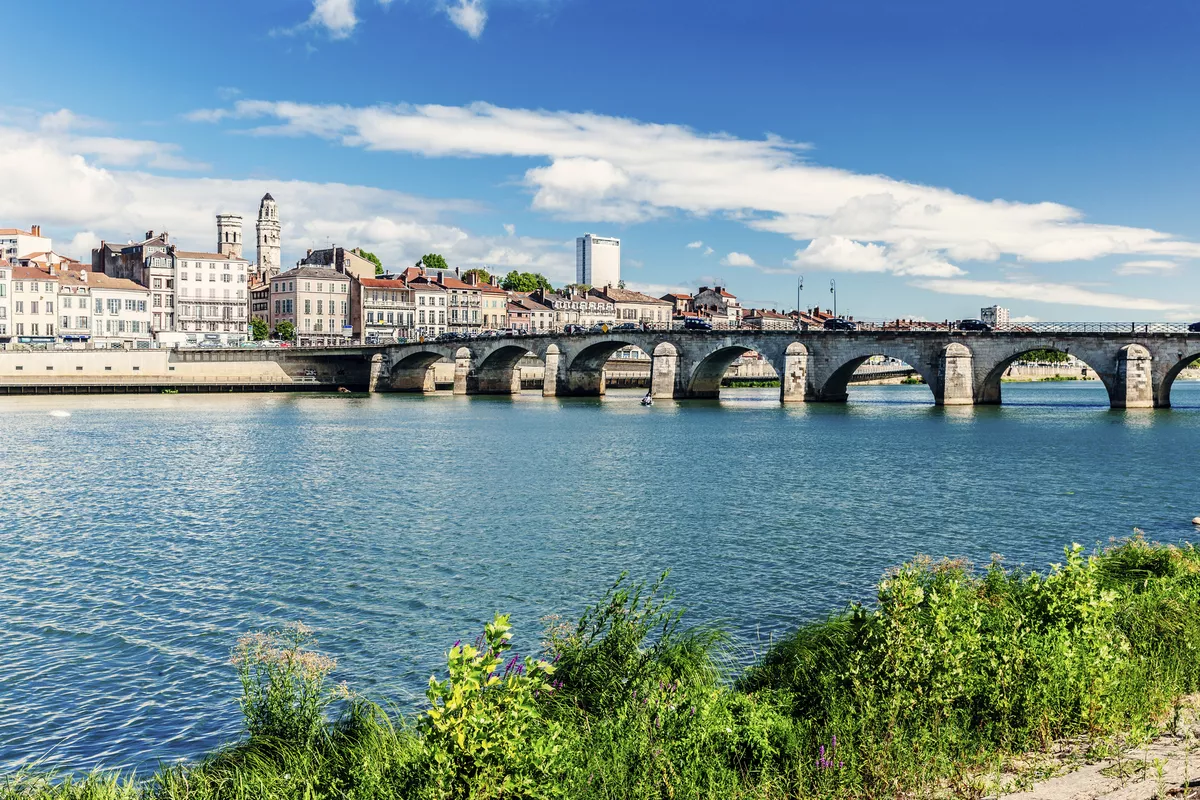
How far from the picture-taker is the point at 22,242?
18000 centimetres

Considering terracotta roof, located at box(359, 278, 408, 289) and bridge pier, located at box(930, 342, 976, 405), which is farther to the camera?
terracotta roof, located at box(359, 278, 408, 289)

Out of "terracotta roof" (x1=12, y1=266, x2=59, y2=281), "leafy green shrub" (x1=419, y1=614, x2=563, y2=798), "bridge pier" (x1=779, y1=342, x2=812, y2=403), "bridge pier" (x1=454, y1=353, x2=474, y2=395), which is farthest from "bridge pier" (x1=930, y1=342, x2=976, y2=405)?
"terracotta roof" (x1=12, y1=266, x2=59, y2=281)

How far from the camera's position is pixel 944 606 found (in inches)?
465

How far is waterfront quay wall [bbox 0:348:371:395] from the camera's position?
376 ft

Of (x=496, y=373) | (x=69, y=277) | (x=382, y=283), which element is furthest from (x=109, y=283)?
(x=496, y=373)

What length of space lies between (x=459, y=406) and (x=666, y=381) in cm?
2342

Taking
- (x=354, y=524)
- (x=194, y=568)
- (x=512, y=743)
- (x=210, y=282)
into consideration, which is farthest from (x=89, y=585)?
(x=210, y=282)

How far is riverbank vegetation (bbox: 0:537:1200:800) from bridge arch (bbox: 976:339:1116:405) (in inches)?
3199

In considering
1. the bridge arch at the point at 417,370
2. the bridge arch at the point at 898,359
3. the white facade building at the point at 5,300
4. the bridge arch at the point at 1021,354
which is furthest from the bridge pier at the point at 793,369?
the white facade building at the point at 5,300

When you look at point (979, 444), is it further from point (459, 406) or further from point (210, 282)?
point (210, 282)

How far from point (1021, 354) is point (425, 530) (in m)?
75.9

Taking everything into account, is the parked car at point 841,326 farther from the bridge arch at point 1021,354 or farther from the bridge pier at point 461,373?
the bridge pier at point 461,373

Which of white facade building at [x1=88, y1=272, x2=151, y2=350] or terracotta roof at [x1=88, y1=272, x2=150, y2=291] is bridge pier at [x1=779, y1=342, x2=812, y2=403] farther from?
terracotta roof at [x1=88, y1=272, x2=150, y2=291]

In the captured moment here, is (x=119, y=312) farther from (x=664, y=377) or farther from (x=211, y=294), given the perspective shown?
(x=664, y=377)
